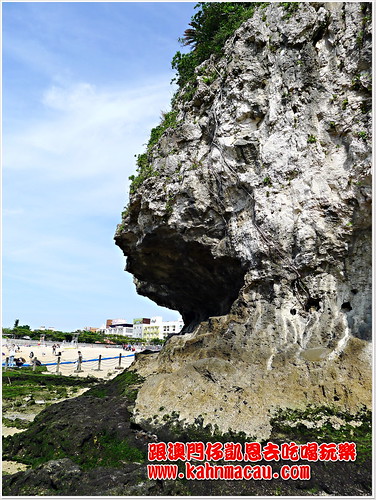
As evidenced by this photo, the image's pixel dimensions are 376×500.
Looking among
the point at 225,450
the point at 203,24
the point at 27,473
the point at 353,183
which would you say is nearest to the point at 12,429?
the point at 27,473

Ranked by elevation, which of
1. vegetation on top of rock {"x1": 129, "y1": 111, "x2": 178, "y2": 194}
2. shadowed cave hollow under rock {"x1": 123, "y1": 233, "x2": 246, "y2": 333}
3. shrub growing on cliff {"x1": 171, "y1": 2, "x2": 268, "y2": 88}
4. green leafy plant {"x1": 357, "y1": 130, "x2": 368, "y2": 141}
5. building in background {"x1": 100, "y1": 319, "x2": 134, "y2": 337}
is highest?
shrub growing on cliff {"x1": 171, "y1": 2, "x2": 268, "y2": 88}

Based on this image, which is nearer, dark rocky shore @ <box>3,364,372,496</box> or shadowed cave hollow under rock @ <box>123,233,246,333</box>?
dark rocky shore @ <box>3,364,372,496</box>

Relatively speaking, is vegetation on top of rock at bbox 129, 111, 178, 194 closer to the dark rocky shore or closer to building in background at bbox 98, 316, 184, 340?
the dark rocky shore

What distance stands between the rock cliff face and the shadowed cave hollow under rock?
0.57 feet

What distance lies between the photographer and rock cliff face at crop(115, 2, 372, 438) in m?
10.8

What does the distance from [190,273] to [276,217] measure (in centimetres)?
707

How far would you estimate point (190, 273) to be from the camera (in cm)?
1898

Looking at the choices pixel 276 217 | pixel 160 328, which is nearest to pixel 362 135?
pixel 276 217

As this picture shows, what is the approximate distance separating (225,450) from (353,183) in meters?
8.24

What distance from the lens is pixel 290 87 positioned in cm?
1382

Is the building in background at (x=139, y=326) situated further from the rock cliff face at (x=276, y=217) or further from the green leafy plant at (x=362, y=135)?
the green leafy plant at (x=362, y=135)

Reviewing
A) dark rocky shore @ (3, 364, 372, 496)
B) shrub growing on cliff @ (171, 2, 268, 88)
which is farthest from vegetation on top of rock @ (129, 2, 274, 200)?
dark rocky shore @ (3, 364, 372, 496)

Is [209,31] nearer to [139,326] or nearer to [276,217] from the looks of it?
[276,217]

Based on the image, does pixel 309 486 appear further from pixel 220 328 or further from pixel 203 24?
pixel 203 24
